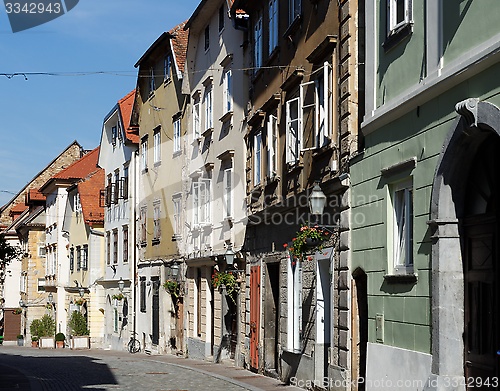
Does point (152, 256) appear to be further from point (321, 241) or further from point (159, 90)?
point (321, 241)

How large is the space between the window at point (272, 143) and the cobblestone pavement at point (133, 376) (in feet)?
15.7

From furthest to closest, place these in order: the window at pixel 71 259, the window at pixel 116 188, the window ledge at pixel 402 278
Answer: the window at pixel 71 259 < the window at pixel 116 188 < the window ledge at pixel 402 278

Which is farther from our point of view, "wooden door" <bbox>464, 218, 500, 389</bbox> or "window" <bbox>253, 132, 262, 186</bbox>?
"window" <bbox>253, 132, 262, 186</bbox>

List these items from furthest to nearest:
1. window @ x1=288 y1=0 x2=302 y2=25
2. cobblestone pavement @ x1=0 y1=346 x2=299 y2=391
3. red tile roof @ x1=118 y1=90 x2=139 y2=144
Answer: red tile roof @ x1=118 y1=90 x2=139 y2=144 < cobblestone pavement @ x1=0 y1=346 x2=299 y2=391 < window @ x1=288 y1=0 x2=302 y2=25

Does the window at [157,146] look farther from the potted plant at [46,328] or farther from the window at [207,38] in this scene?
the potted plant at [46,328]

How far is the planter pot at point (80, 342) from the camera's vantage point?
45.3 meters

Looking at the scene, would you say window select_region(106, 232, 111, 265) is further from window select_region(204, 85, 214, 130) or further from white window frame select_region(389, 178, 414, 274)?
white window frame select_region(389, 178, 414, 274)

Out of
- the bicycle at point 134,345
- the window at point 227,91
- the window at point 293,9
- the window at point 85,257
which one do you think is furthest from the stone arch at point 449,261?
the window at point 85,257

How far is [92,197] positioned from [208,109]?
2082 centimetres

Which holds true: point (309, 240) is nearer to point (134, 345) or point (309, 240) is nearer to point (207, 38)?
point (207, 38)

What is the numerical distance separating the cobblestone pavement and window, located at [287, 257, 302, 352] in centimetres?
97

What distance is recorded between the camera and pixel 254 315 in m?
23.1

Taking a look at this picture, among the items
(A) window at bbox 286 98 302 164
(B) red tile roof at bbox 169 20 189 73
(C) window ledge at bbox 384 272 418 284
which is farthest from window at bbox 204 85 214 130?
(C) window ledge at bbox 384 272 418 284

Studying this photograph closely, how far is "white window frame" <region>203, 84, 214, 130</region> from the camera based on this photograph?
95.1 feet
